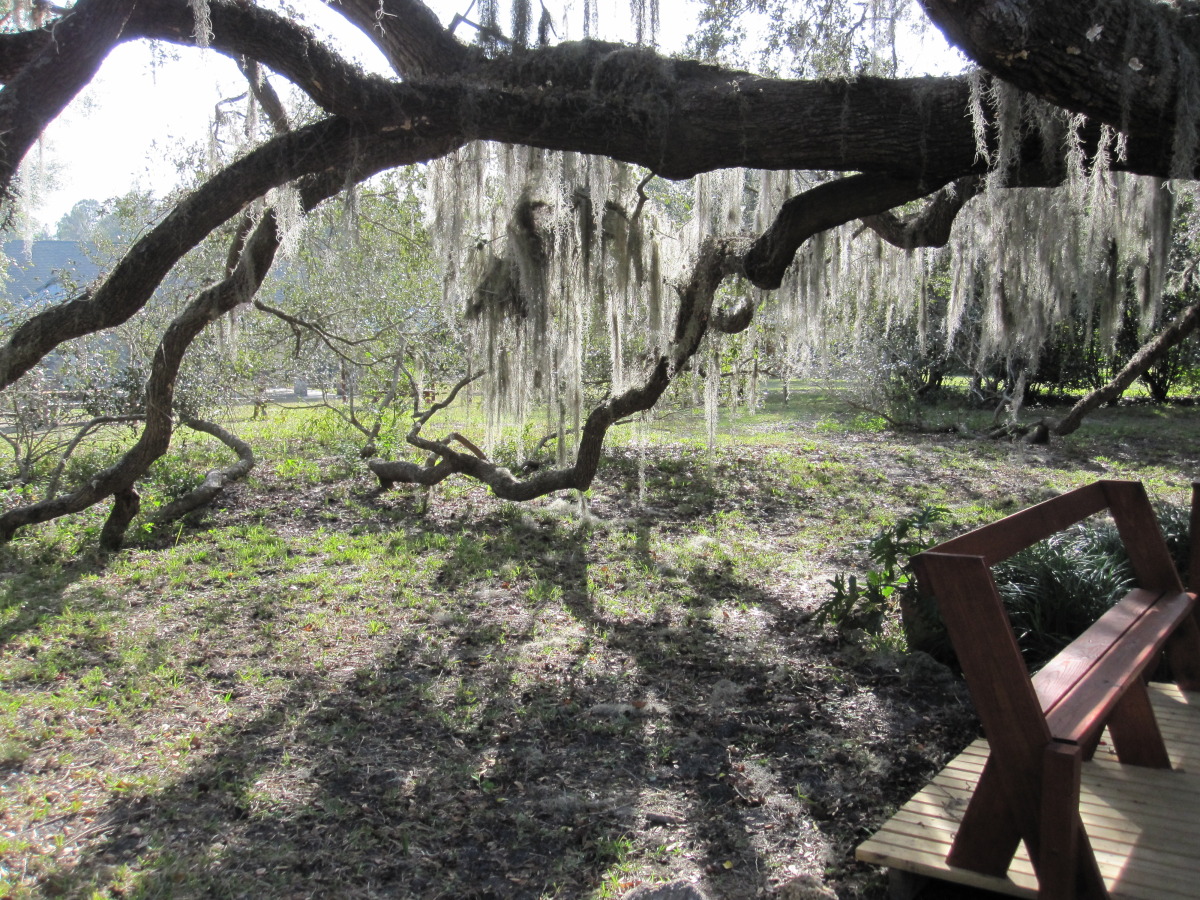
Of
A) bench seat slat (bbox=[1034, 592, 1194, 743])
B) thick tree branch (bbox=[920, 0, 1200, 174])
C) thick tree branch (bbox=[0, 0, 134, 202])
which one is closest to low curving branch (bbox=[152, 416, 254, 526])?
thick tree branch (bbox=[0, 0, 134, 202])

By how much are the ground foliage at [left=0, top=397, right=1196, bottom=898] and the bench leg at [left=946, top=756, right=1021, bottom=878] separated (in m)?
0.42

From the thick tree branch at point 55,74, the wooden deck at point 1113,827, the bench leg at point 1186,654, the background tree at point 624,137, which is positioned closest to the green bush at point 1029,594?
the bench leg at point 1186,654

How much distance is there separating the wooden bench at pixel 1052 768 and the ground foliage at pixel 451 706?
1.18 feet

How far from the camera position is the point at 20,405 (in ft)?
23.0

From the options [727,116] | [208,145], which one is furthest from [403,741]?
[208,145]

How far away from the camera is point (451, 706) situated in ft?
12.8

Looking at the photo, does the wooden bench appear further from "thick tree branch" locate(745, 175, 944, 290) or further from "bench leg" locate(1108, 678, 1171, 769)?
"thick tree branch" locate(745, 175, 944, 290)

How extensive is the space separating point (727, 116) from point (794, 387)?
16.5m

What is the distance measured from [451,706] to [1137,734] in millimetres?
2679

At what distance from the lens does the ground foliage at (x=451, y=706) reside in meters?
2.78

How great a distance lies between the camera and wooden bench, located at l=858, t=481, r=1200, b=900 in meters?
2.02

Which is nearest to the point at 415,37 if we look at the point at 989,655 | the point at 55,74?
the point at 55,74

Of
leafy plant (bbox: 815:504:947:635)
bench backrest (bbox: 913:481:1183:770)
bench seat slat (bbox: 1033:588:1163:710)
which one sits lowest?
leafy plant (bbox: 815:504:947:635)

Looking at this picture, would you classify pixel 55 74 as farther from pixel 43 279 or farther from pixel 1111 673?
pixel 43 279
